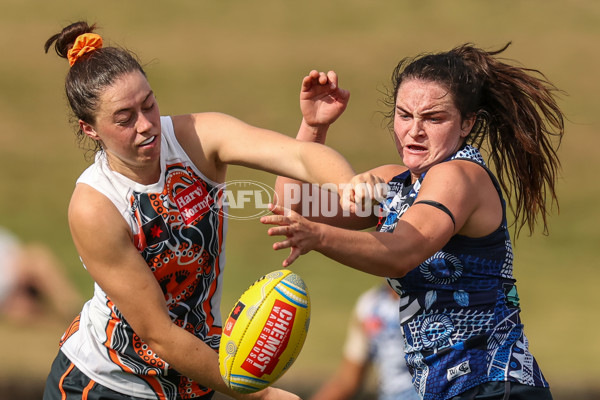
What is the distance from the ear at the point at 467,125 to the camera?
402cm

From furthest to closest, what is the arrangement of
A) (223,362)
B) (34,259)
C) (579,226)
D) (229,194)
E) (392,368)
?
(579,226) < (34,259) < (392,368) < (229,194) < (223,362)

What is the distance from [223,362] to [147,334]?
0.34 meters

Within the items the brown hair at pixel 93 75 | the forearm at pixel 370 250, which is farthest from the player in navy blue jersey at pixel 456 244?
the brown hair at pixel 93 75

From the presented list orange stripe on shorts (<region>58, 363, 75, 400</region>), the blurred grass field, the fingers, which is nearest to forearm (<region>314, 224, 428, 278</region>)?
the fingers

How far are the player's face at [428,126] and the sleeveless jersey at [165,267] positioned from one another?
87cm

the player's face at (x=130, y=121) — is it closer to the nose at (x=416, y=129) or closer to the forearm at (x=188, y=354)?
the forearm at (x=188, y=354)

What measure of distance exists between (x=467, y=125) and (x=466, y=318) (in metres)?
0.77

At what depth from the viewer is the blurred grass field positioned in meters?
14.6

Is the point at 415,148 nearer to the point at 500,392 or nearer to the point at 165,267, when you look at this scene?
the point at 500,392

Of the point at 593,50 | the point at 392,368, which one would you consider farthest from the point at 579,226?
the point at 392,368

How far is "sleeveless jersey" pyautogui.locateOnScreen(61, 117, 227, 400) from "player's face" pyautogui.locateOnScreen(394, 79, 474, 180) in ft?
2.84

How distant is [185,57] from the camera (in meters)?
23.6

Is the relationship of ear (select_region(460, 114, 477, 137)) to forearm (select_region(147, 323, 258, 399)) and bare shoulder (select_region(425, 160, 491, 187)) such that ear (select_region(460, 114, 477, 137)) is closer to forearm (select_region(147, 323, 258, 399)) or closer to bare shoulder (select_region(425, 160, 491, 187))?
bare shoulder (select_region(425, 160, 491, 187))

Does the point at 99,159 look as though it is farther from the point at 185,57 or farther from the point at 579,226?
the point at 185,57
